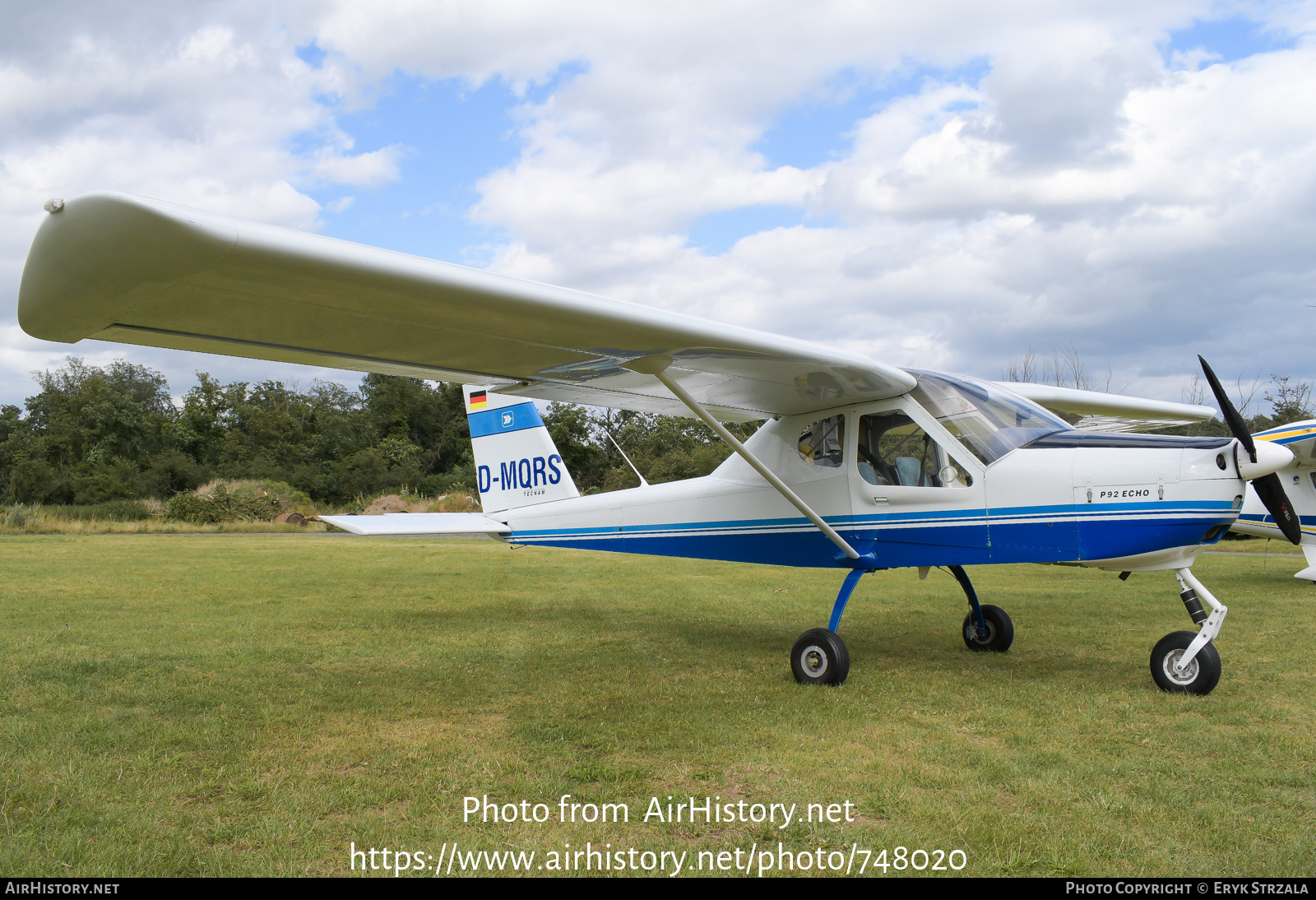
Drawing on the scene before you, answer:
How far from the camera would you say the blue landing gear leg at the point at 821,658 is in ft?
17.9

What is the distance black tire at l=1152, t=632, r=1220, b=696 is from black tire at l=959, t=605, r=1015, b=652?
1531mm

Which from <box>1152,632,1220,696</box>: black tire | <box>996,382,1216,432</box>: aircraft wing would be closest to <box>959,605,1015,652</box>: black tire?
<box>1152,632,1220,696</box>: black tire

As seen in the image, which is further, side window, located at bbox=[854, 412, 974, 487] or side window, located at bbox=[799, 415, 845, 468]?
side window, located at bbox=[799, 415, 845, 468]

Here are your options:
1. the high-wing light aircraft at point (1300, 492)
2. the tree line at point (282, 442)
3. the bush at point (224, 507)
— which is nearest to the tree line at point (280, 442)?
the tree line at point (282, 442)

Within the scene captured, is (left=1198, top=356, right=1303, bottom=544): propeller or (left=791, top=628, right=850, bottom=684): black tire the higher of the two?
(left=1198, top=356, right=1303, bottom=544): propeller

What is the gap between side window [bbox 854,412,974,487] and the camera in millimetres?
5824

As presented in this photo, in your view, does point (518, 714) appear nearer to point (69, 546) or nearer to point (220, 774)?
point (220, 774)

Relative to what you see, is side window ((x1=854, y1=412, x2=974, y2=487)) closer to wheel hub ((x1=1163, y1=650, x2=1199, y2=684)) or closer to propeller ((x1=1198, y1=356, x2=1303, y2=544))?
propeller ((x1=1198, y1=356, x2=1303, y2=544))

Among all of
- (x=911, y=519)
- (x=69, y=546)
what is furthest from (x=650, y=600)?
(x=69, y=546)

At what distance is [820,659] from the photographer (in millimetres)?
5555

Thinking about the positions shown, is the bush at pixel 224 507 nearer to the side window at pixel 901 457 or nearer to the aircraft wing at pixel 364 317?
the aircraft wing at pixel 364 317

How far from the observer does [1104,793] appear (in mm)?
3348

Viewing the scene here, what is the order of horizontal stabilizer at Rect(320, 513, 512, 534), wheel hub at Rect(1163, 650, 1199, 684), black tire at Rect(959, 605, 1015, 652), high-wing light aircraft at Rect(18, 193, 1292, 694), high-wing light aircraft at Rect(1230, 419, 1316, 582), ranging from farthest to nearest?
high-wing light aircraft at Rect(1230, 419, 1316, 582) < horizontal stabilizer at Rect(320, 513, 512, 534) < black tire at Rect(959, 605, 1015, 652) < wheel hub at Rect(1163, 650, 1199, 684) < high-wing light aircraft at Rect(18, 193, 1292, 694)
